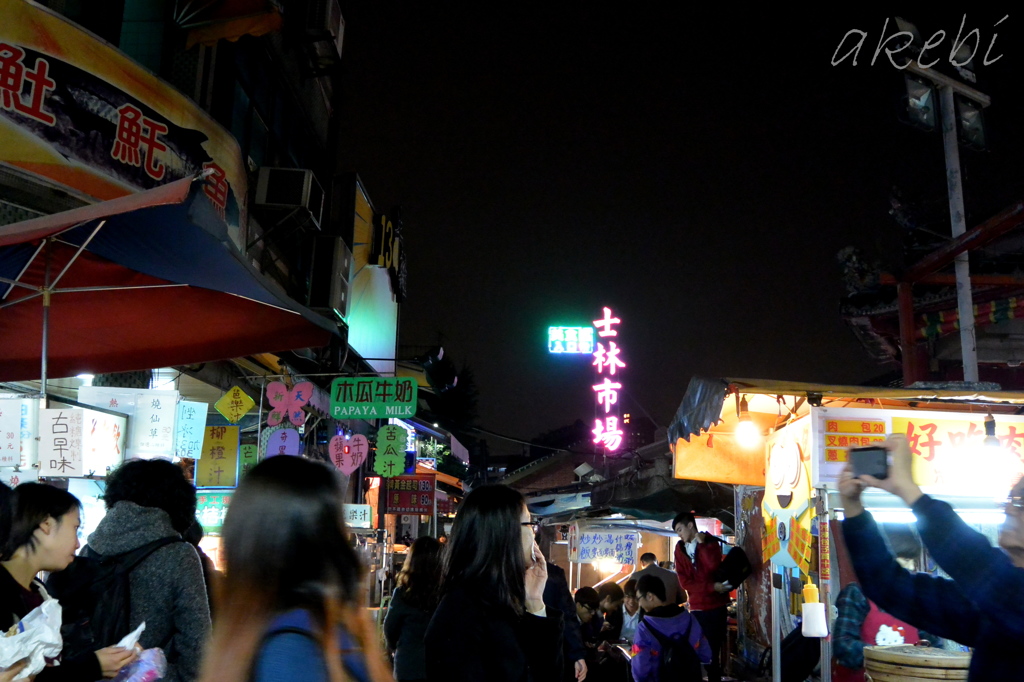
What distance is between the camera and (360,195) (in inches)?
778

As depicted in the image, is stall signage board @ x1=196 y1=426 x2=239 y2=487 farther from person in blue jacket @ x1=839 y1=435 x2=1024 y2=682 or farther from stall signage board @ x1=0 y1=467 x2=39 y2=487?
person in blue jacket @ x1=839 y1=435 x2=1024 y2=682

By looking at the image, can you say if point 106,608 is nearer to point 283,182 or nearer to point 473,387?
point 283,182

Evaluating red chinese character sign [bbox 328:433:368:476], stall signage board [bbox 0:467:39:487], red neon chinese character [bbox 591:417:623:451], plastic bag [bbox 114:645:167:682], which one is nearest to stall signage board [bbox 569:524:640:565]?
red chinese character sign [bbox 328:433:368:476]

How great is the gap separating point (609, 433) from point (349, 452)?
50.8 feet

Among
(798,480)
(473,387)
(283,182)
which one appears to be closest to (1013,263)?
(798,480)

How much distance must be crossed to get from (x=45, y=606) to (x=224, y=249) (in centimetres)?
222

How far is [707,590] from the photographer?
33.1 ft

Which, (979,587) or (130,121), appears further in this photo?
(130,121)

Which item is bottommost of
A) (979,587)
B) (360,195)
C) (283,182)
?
(979,587)

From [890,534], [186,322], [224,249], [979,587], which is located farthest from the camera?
[890,534]

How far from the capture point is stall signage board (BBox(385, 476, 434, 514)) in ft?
77.0

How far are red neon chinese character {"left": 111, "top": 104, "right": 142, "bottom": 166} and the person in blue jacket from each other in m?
8.18

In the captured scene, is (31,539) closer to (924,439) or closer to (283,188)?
(924,439)

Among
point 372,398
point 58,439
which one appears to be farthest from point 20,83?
point 372,398
